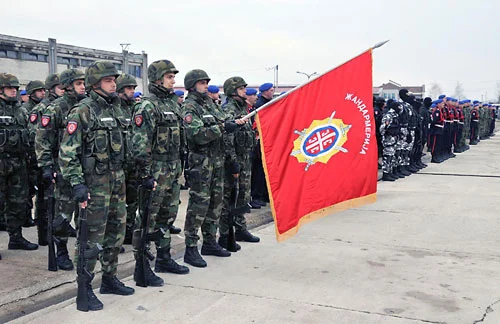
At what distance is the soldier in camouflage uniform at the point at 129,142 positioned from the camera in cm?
479

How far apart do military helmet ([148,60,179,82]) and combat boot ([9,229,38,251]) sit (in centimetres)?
238

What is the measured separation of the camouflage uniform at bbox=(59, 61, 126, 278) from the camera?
4441 mm

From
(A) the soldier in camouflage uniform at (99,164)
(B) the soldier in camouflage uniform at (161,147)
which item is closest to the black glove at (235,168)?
(B) the soldier in camouflage uniform at (161,147)

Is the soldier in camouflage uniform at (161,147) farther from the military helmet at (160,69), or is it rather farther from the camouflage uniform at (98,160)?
the camouflage uniform at (98,160)

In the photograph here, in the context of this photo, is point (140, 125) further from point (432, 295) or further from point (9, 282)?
point (432, 295)

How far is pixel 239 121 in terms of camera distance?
18.2 feet

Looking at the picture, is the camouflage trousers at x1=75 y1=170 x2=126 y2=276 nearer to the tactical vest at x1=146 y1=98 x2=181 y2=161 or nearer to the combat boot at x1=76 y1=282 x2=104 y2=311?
the combat boot at x1=76 y1=282 x2=104 y2=311

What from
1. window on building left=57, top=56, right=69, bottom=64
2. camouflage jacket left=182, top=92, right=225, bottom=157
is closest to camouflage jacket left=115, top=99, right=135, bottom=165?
camouflage jacket left=182, top=92, right=225, bottom=157

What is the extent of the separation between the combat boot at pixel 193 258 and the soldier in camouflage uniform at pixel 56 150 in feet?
3.86

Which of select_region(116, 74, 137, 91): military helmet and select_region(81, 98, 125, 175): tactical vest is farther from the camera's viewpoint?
select_region(116, 74, 137, 91): military helmet

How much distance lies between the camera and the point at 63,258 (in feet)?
18.2

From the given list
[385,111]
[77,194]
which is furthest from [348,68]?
[385,111]

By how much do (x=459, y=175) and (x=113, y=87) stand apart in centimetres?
1088

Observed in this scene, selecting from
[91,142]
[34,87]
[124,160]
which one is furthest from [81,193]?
[34,87]
